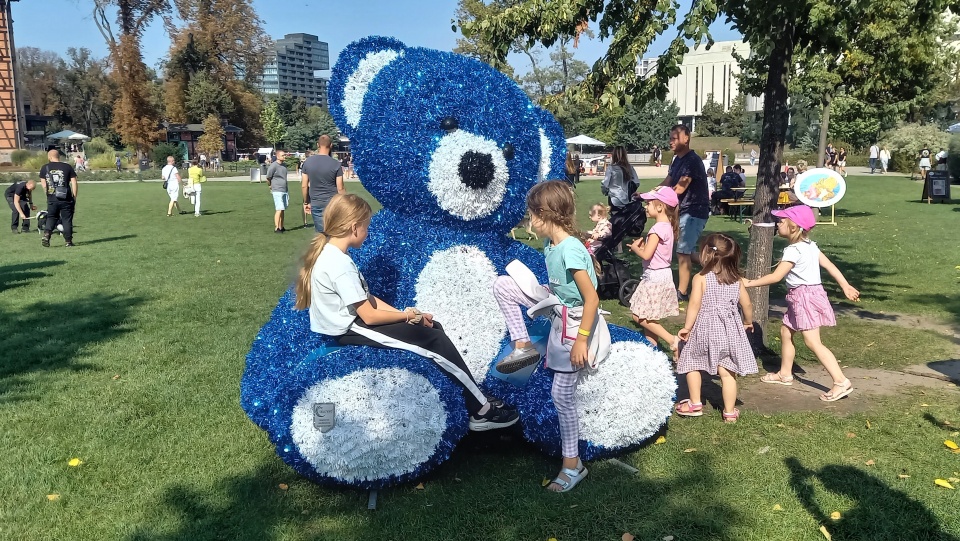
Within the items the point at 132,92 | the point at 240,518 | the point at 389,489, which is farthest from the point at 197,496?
the point at 132,92

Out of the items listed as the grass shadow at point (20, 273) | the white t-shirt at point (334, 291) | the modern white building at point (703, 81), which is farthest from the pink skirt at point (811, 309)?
the modern white building at point (703, 81)

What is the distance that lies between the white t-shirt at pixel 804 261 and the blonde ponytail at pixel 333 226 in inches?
115

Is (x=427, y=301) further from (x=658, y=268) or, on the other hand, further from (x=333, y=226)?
(x=658, y=268)

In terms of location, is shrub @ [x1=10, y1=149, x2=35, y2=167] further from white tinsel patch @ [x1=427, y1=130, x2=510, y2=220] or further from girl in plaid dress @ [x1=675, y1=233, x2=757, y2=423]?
girl in plaid dress @ [x1=675, y1=233, x2=757, y2=423]

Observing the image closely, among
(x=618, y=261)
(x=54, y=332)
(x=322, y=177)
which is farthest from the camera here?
(x=322, y=177)

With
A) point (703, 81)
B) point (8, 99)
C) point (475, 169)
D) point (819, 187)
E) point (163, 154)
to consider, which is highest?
point (703, 81)

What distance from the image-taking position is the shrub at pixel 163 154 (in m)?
44.4

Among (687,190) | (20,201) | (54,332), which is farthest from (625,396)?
(20,201)

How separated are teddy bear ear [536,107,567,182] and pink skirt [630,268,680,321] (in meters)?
1.36

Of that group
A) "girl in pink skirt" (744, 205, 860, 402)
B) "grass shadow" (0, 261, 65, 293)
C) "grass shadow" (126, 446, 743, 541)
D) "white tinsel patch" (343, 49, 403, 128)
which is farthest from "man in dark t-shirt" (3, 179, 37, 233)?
"girl in pink skirt" (744, 205, 860, 402)

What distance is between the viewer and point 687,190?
7.20 meters

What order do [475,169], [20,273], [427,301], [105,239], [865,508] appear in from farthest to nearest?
[105,239]
[20,273]
[427,301]
[475,169]
[865,508]

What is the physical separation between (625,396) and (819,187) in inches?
106

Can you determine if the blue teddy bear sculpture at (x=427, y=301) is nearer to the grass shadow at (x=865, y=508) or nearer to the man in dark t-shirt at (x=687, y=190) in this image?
the grass shadow at (x=865, y=508)
